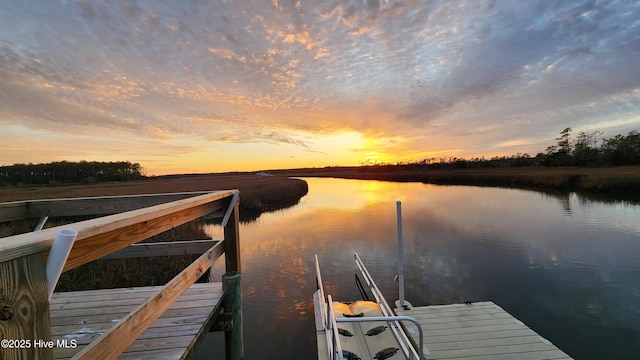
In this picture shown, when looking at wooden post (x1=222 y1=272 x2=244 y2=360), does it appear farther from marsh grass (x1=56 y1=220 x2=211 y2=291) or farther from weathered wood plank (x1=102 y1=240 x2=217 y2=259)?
marsh grass (x1=56 y1=220 x2=211 y2=291)

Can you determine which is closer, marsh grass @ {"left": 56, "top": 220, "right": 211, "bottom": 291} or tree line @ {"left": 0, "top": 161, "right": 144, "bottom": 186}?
marsh grass @ {"left": 56, "top": 220, "right": 211, "bottom": 291}

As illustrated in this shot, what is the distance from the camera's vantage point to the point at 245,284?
34.1 ft

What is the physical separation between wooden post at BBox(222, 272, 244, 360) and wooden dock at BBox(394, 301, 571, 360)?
135 inches

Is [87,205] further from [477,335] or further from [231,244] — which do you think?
[477,335]

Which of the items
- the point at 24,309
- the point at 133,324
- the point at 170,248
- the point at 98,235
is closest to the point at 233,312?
the point at 170,248

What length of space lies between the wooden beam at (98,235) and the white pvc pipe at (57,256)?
25 millimetres

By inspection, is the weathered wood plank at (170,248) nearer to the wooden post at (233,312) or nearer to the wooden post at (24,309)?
the wooden post at (233,312)

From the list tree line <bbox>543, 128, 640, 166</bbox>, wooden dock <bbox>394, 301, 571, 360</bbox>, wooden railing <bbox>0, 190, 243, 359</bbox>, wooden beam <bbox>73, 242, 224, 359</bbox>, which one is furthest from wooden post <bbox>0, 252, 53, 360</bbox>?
tree line <bbox>543, 128, 640, 166</bbox>

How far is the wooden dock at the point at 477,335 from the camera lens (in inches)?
205

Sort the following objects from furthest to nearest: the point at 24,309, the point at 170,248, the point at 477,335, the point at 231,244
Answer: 1. the point at 477,335
2. the point at 170,248
3. the point at 231,244
4. the point at 24,309

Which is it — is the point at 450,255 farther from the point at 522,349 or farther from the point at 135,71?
the point at 135,71

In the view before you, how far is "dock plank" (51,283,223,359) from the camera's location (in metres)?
2.81

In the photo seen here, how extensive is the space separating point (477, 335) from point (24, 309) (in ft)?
22.9

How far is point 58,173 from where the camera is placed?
88.6m
